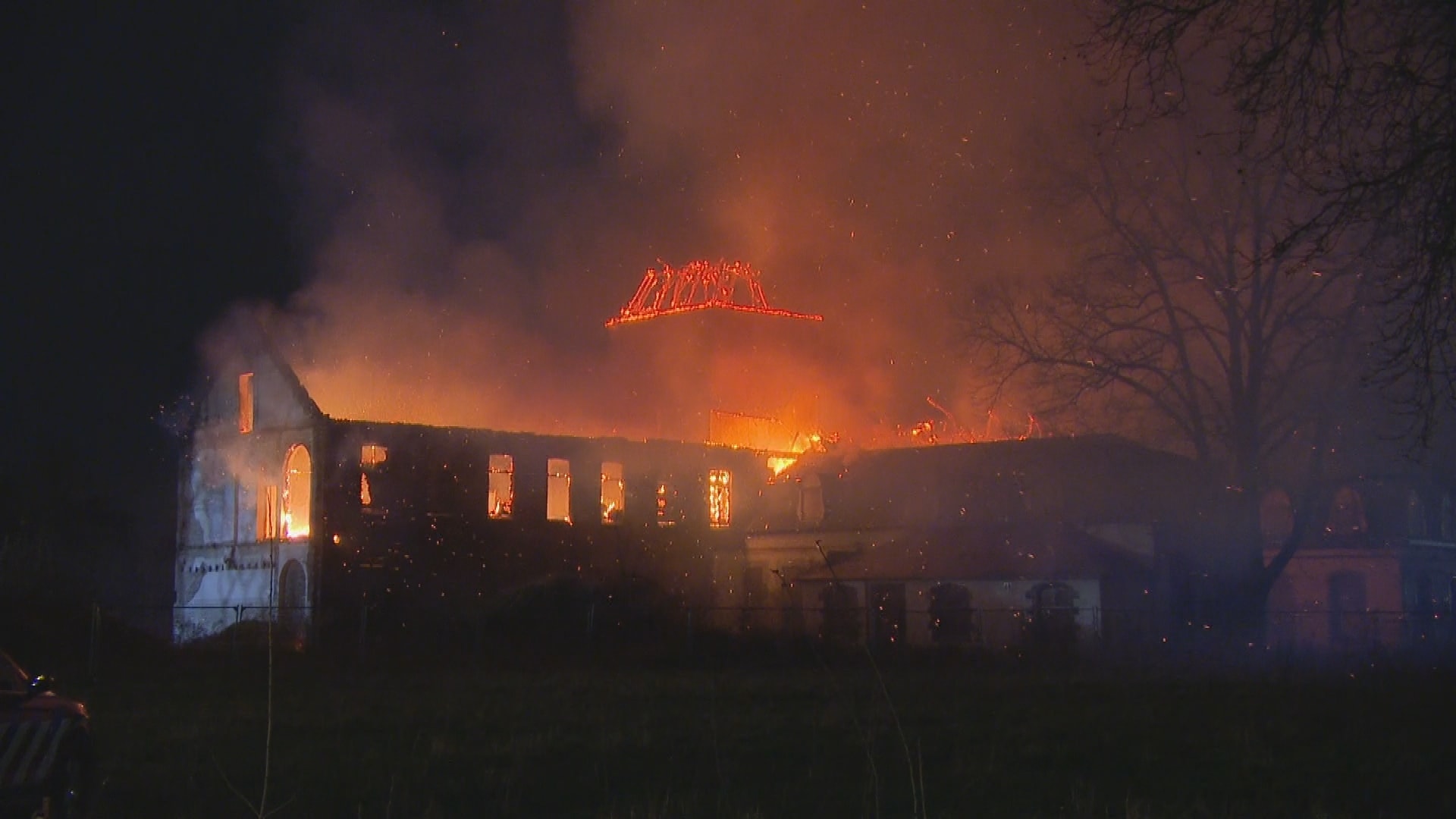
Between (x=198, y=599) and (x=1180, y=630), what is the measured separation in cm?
3059

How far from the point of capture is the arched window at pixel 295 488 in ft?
145

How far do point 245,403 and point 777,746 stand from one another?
1368 inches

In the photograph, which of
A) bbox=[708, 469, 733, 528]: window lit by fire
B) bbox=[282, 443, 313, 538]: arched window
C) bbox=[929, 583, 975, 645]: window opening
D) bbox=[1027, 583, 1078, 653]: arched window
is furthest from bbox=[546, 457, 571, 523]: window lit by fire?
bbox=[1027, 583, 1078, 653]: arched window

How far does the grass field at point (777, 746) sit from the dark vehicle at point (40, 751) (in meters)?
1.02

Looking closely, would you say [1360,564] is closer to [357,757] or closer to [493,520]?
[493,520]

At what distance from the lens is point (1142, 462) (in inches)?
1978

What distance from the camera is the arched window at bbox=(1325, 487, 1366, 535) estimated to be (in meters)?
55.0

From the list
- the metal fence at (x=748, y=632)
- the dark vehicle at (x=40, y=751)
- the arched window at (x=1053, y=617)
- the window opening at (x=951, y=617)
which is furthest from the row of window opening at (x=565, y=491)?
the dark vehicle at (x=40, y=751)

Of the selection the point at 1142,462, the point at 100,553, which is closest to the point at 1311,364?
the point at 1142,462

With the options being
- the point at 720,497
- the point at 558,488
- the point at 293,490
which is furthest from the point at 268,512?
the point at 720,497

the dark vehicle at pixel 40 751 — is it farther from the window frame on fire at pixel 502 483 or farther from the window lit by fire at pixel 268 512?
the window frame on fire at pixel 502 483

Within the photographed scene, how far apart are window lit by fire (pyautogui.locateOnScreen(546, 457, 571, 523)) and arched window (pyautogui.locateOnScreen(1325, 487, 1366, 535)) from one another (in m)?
28.3

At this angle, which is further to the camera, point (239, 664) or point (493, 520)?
point (493, 520)

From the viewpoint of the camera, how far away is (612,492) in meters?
50.8
